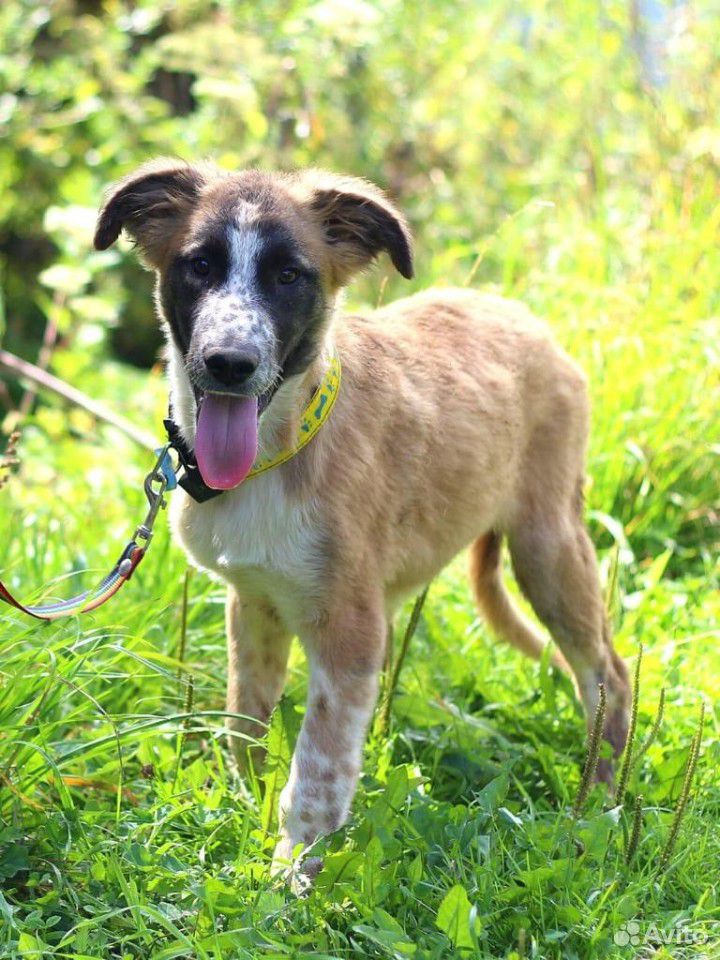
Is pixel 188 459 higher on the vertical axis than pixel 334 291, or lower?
lower

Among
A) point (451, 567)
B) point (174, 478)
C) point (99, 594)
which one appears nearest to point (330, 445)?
point (174, 478)

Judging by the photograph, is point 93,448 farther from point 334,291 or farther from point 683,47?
point 683,47

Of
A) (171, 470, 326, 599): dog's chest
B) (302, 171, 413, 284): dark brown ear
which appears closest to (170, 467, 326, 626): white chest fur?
(171, 470, 326, 599): dog's chest

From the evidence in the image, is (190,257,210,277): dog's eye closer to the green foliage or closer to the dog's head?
the dog's head

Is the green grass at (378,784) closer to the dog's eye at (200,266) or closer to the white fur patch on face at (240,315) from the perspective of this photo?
the white fur patch on face at (240,315)

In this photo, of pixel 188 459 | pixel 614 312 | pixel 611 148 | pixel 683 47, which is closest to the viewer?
pixel 188 459

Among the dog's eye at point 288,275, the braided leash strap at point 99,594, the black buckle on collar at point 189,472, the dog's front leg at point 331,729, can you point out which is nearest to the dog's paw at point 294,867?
the dog's front leg at point 331,729

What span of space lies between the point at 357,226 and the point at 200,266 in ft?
1.74

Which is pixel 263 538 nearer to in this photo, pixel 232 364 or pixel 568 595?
pixel 232 364

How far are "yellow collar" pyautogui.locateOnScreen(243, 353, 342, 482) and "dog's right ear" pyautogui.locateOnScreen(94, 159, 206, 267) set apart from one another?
57cm

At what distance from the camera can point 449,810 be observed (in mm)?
3082

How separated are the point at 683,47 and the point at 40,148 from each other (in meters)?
3.81

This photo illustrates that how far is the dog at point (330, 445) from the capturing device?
3.09 meters

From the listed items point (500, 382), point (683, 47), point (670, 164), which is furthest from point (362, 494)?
point (683, 47)
